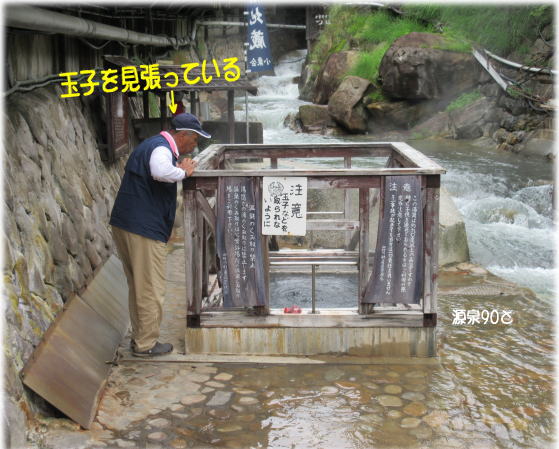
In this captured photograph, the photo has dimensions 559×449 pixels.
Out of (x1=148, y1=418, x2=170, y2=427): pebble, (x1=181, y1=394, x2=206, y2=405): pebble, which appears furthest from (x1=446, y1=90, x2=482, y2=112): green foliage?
(x1=148, y1=418, x2=170, y2=427): pebble

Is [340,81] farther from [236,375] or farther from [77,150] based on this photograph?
[236,375]

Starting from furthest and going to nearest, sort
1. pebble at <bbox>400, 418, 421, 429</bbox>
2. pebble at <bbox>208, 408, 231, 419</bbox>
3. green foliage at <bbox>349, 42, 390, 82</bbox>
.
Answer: green foliage at <bbox>349, 42, 390, 82</bbox> < pebble at <bbox>208, 408, 231, 419</bbox> < pebble at <bbox>400, 418, 421, 429</bbox>

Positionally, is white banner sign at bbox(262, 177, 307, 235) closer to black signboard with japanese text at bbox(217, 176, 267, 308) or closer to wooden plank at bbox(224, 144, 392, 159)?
black signboard with japanese text at bbox(217, 176, 267, 308)

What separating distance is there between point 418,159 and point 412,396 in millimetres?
2688

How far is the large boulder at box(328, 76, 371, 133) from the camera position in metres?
27.2

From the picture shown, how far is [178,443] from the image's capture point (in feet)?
16.7

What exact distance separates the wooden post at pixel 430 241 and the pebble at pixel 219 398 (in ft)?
7.33

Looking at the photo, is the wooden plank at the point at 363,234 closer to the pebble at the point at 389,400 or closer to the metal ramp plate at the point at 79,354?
the pebble at the point at 389,400

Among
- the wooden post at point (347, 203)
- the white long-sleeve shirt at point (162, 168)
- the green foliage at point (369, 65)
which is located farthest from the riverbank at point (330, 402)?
the green foliage at point (369, 65)

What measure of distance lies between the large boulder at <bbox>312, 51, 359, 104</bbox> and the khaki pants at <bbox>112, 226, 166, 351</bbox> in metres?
25.2

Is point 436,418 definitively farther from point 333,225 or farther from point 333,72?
point 333,72

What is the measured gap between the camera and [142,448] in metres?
5.00

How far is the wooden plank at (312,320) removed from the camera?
22.2ft

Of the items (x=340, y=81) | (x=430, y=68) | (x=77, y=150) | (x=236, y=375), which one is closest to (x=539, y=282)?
(x=236, y=375)
